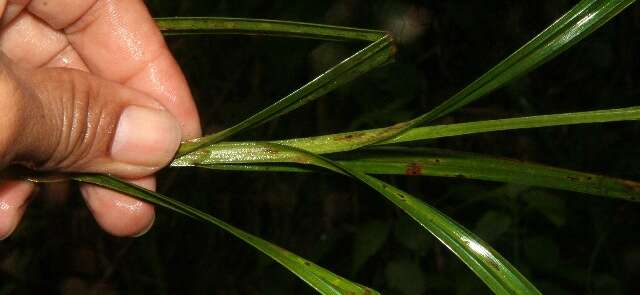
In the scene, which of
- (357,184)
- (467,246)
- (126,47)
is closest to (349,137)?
(467,246)

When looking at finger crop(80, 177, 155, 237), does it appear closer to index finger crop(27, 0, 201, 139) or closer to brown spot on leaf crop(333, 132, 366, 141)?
index finger crop(27, 0, 201, 139)

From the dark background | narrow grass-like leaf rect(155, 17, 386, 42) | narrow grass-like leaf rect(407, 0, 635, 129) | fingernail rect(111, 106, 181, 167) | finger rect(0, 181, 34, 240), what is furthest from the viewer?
the dark background

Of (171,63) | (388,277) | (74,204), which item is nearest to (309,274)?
(171,63)

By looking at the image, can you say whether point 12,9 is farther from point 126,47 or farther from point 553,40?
point 553,40

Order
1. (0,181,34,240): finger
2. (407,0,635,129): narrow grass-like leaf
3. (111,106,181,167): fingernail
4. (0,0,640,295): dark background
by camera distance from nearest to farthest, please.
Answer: (407,0,635,129): narrow grass-like leaf → (111,106,181,167): fingernail → (0,181,34,240): finger → (0,0,640,295): dark background

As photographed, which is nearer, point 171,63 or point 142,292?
point 171,63

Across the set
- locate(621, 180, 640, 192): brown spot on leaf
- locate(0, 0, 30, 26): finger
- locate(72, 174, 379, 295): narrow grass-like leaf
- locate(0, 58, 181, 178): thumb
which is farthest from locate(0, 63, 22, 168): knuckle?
locate(621, 180, 640, 192): brown spot on leaf

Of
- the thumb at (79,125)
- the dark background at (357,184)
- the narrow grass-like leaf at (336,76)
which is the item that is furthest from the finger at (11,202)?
the dark background at (357,184)

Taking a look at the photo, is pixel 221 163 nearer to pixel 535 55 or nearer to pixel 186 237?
pixel 535 55
